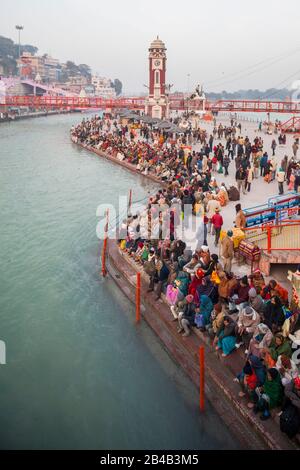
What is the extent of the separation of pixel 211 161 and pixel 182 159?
2.60 metres

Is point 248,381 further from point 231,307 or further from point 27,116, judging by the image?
point 27,116

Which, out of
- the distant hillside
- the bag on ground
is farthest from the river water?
the distant hillside

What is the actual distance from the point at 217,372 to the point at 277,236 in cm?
402

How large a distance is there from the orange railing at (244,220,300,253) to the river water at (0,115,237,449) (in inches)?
125

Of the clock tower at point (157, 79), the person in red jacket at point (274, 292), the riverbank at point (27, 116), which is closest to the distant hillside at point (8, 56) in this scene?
the riverbank at point (27, 116)

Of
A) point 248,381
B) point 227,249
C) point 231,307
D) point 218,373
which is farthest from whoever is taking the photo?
point 227,249

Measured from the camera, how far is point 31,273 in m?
12.2

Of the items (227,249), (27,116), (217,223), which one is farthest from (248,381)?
(27,116)

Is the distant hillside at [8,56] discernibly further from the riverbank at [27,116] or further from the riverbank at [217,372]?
the riverbank at [217,372]

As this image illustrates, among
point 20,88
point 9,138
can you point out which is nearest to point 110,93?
point 20,88

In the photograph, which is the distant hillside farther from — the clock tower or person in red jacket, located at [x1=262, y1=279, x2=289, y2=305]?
person in red jacket, located at [x1=262, y1=279, x2=289, y2=305]

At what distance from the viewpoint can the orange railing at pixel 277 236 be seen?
9.78 metres

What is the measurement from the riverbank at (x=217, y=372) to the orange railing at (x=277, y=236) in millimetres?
2611

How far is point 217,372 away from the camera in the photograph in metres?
7.22
